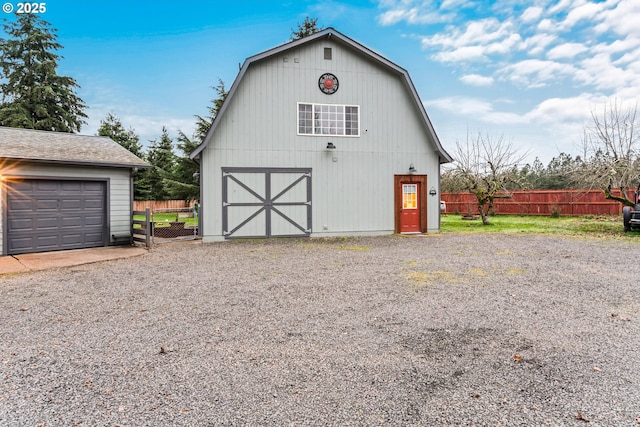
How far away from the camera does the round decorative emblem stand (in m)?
11.9

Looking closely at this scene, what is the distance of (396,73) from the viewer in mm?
12445

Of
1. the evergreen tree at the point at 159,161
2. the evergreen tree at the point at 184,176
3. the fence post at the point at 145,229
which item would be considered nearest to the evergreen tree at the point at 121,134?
the evergreen tree at the point at 159,161

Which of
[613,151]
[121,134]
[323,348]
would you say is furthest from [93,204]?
[121,134]

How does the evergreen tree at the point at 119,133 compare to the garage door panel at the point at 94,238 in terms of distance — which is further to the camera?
the evergreen tree at the point at 119,133

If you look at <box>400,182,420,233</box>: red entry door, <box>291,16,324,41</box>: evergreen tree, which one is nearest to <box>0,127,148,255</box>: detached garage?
<box>400,182,420,233</box>: red entry door

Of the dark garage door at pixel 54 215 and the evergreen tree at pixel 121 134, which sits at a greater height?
the evergreen tree at pixel 121 134

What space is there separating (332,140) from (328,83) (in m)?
1.92

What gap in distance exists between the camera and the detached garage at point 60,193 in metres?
9.04

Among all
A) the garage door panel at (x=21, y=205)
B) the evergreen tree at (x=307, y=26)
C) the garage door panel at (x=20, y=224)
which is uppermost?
the evergreen tree at (x=307, y=26)

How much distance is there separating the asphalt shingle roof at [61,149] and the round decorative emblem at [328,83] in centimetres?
617

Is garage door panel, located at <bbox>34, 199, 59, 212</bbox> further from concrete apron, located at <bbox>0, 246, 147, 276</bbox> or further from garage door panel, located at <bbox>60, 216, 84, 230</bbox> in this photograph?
concrete apron, located at <bbox>0, 246, 147, 276</bbox>

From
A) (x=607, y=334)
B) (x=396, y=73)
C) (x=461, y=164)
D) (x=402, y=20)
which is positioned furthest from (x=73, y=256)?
(x=461, y=164)

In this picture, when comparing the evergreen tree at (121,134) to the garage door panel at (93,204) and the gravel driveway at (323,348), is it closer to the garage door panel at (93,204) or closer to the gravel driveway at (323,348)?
the garage door panel at (93,204)

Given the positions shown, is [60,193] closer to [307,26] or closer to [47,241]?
[47,241]
